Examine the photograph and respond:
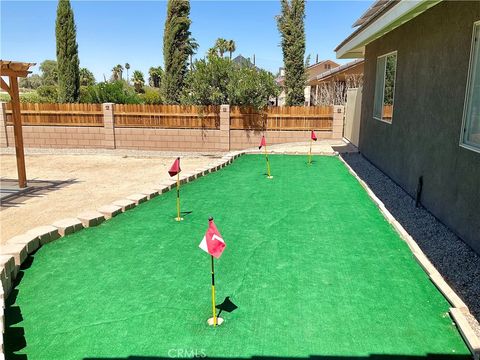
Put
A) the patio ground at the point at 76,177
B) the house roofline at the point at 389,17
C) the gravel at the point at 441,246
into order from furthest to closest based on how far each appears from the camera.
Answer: the patio ground at the point at 76,177 < the house roofline at the point at 389,17 < the gravel at the point at 441,246

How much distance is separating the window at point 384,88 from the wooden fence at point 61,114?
12.9 m

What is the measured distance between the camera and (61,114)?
62.0 ft

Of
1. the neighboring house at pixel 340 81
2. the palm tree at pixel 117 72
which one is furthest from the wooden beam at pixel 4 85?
the palm tree at pixel 117 72

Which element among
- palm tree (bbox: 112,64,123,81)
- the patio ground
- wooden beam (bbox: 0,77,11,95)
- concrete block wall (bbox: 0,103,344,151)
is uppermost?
palm tree (bbox: 112,64,123,81)

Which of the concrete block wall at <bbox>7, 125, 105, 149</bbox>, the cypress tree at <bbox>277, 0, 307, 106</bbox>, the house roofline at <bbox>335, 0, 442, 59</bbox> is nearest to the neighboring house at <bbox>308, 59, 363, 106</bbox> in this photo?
the cypress tree at <bbox>277, 0, 307, 106</bbox>

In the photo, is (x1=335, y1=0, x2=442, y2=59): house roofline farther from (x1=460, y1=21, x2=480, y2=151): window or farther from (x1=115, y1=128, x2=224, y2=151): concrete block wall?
(x1=115, y1=128, x2=224, y2=151): concrete block wall

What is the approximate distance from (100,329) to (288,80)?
2145 centimetres

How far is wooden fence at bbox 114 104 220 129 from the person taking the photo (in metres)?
18.2

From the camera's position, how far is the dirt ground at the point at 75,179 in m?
8.16

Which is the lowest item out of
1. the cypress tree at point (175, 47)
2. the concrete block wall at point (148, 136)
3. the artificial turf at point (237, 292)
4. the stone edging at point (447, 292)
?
the artificial turf at point (237, 292)

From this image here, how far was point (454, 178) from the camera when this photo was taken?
5758 millimetres

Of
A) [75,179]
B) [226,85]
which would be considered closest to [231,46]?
[226,85]

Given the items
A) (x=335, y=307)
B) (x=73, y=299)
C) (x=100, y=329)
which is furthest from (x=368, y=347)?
(x=73, y=299)

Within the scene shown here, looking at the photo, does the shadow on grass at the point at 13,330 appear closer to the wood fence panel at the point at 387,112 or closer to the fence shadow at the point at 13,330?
the fence shadow at the point at 13,330
